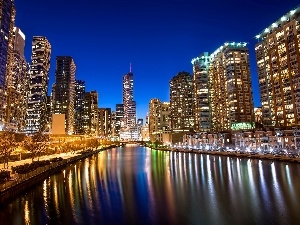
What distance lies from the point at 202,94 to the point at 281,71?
68.6 meters

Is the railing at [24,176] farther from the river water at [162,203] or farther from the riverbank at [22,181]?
the river water at [162,203]

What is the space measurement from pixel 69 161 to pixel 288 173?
55.0 m

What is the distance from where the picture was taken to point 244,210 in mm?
26781

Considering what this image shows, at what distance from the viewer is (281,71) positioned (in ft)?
383

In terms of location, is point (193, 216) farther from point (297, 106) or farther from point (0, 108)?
point (0, 108)

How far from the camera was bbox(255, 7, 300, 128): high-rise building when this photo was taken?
355 feet

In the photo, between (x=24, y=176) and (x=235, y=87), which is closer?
(x=24, y=176)

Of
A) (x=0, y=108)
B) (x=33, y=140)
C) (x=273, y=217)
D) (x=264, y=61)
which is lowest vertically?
(x=273, y=217)

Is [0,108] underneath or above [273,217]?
above

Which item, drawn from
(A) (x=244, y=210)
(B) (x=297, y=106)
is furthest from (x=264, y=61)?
(A) (x=244, y=210)

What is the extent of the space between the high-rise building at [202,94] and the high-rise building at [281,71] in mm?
51636

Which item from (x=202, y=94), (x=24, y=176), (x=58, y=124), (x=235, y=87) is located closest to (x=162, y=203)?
(x=24, y=176)

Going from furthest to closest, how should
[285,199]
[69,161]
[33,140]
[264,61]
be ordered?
[264,61] → [69,161] → [33,140] → [285,199]

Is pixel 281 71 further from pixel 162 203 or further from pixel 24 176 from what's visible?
pixel 24 176
